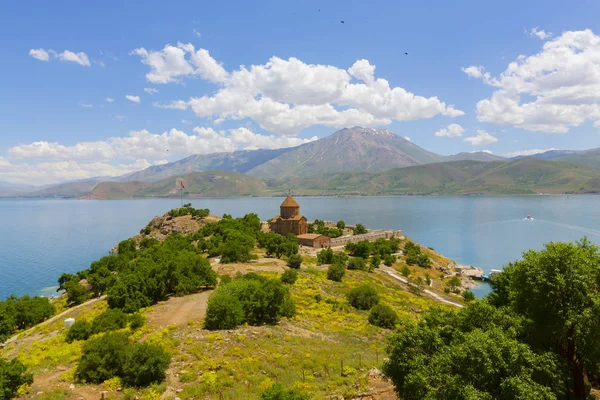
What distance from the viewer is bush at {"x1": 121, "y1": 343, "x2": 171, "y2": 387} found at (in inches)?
707

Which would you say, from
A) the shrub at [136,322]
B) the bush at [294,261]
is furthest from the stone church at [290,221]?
the shrub at [136,322]

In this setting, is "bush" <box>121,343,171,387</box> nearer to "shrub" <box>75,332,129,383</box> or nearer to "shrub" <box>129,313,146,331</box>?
"shrub" <box>75,332,129,383</box>

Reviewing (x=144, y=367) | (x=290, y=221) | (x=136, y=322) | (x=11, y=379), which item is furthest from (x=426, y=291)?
(x=11, y=379)

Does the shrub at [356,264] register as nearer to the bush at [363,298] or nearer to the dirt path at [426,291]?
the dirt path at [426,291]

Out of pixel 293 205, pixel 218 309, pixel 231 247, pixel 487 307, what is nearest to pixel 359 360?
pixel 487 307

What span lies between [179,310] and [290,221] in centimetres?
5224

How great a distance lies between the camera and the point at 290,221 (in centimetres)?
8175

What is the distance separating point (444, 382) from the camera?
12.7m

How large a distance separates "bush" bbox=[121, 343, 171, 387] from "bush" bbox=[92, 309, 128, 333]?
921cm

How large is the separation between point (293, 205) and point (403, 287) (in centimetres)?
3519

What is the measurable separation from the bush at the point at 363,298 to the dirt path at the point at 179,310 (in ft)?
56.2

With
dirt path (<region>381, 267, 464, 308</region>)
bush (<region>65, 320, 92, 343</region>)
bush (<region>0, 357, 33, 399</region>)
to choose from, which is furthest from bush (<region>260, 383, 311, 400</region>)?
dirt path (<region>381, 267, 464, 308</region>)

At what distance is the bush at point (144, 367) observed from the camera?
17953 millimetres

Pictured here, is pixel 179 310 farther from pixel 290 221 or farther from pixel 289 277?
pixel 290 221
